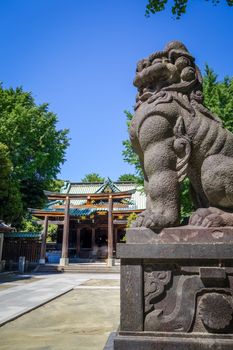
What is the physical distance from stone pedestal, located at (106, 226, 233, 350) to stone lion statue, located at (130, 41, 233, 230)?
0.20m

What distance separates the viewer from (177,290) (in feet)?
8.11

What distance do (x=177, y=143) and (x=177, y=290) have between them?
1.41 meters

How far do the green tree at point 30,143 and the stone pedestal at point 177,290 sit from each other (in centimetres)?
1703

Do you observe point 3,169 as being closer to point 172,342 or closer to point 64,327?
point 64,327

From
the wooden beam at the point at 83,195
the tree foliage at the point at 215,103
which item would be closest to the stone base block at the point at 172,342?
the tree foliage at the point at 215,103

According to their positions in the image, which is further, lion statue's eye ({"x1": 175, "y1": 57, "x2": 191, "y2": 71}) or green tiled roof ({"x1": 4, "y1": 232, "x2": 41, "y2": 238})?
green tiled roof ({"x1": 4, "y1": 232, "x2": 41, "y2": 238})

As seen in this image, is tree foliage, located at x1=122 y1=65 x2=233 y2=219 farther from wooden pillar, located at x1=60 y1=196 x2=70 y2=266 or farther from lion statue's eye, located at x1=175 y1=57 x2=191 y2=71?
wooden pillar, located at x1=60 y1=196 x2=70 y2=266

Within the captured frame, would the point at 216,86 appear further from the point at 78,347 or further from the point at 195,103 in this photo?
the point at 78,347

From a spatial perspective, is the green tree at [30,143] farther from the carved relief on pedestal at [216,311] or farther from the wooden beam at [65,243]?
the carved relief on pedestal at [216,311]

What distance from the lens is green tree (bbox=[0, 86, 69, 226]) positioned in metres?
20.3

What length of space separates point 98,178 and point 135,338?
154 ft

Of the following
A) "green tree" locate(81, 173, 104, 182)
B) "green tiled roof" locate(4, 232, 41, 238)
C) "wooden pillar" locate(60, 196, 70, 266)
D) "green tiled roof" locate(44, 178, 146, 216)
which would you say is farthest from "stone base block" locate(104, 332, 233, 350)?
"green tree" locate(81, 173, 104, 182)

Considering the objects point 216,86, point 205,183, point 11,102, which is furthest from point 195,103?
point 11,102

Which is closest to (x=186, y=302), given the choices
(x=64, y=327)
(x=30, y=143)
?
(x=64, y=327)
